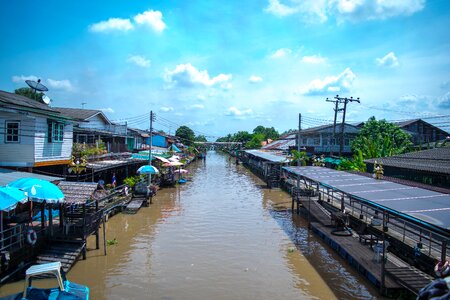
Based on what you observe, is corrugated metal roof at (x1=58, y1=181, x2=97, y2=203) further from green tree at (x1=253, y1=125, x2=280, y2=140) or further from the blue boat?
green tree at (x1=253, y1=125, x2=280, y2=140)

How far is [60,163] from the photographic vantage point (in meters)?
21.5

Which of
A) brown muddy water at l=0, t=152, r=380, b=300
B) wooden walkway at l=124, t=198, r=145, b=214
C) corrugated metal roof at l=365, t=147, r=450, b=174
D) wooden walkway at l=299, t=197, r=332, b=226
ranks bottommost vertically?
brown muddy water at l=0, t=152, r=380, b=300

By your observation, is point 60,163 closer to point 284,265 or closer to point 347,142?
point 284,265

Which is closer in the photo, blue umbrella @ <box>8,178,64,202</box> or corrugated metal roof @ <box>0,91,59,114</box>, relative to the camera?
blue umbrella @ <box>8,178,64,202</box>

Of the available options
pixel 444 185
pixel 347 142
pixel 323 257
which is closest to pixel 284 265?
pixel 323 257

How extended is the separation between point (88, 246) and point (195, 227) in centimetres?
649

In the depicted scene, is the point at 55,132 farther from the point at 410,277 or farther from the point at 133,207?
the point at 410,277

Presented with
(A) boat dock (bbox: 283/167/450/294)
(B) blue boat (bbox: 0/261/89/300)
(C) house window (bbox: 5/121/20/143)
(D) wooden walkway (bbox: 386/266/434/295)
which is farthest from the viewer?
(C) house window (bbox: 5/121/20/143)

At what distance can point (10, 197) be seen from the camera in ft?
37.1

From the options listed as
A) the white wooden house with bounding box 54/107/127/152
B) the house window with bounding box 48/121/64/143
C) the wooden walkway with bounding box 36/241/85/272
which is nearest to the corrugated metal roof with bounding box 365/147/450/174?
the wooden walkway with bounding box 36/241/85/272

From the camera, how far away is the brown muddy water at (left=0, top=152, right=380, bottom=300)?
12.2 metres

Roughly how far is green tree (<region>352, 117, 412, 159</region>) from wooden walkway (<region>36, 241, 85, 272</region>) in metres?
29.0

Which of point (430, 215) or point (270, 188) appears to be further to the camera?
point (270, 188)

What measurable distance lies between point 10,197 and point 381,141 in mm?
37643
